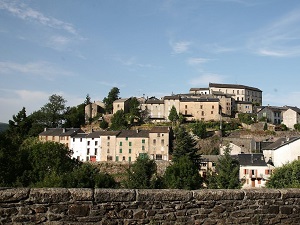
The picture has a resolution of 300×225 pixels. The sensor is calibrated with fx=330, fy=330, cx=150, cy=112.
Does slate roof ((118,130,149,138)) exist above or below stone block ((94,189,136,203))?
above

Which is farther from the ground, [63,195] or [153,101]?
[153,101]

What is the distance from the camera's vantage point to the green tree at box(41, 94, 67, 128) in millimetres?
91250

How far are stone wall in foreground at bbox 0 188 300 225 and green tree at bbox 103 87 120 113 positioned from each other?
92929 millimetres

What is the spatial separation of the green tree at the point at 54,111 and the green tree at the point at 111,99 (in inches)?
490

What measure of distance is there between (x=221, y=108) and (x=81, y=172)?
67539 mm

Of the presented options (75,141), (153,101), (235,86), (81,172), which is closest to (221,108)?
(153,101)

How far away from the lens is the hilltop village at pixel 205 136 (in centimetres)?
4956

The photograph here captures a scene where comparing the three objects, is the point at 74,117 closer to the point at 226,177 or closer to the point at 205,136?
the point at 205,136

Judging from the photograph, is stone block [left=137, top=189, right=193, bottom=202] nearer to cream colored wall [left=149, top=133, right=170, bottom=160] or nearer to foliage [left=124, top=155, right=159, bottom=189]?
foliage [left=124, top=155, right=159, bottom=189]

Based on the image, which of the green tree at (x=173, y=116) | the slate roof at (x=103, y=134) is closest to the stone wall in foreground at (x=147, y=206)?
the slate roof at (x=103, y=134)

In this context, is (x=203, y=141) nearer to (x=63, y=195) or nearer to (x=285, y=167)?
(x=285, y=167)

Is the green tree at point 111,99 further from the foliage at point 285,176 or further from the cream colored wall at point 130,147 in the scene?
the foliage at point 285,176

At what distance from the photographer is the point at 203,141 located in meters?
70.5

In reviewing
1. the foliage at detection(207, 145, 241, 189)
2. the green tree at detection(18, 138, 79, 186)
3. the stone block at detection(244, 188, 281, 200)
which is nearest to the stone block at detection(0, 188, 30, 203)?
the stone block at detection(244, 188, 281, 200)
